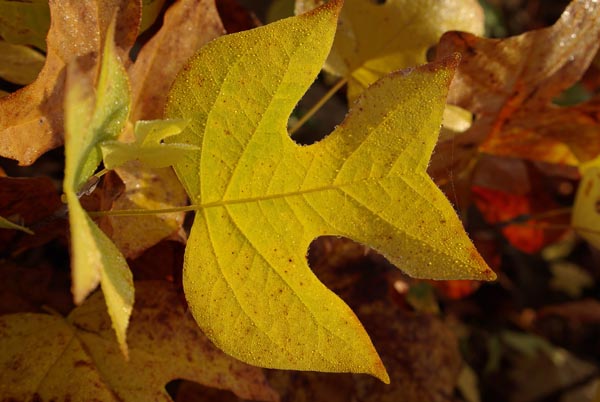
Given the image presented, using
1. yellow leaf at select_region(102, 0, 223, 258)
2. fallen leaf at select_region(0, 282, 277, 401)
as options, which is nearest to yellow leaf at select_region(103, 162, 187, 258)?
yellow leaf at select_region(102, 0, 223, 258)

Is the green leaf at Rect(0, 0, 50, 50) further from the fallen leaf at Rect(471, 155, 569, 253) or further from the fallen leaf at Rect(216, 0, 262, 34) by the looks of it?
the fallen leaf at Rect(471, 155, 569, 253)

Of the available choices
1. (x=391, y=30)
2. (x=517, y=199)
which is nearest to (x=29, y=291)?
Answer: (x=391, y=30)

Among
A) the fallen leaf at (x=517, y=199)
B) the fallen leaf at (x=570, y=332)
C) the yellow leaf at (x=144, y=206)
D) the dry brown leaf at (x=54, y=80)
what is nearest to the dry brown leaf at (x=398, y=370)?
the fallen leaf at (x=517, y=199)

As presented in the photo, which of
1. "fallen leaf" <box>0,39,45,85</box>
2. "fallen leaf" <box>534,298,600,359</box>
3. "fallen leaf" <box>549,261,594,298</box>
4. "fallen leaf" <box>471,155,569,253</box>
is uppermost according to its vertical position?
"fallen leaf" <box>0,39,45,85</box>

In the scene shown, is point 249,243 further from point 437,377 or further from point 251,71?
point 437,377

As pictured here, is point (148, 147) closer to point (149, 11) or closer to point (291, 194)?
point (291, 194)
